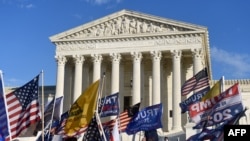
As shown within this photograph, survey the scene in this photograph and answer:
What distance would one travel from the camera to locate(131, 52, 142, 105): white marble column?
54250 mm

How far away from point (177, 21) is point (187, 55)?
524 cm

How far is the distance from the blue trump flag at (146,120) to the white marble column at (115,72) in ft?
96.6

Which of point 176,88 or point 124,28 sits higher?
point 124,28

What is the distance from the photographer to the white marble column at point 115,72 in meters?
55.4

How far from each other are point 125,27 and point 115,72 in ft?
21.1

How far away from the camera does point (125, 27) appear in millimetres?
57656

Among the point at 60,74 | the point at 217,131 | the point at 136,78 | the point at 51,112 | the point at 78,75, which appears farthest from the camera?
the point at 60,74

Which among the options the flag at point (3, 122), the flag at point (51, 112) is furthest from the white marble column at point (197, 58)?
the flag at point (3, 122)

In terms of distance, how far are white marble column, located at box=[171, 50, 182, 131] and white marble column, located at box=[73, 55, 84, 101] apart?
12643 millimetres

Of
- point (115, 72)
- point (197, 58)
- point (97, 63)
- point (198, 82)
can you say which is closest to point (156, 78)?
point (115, 72)

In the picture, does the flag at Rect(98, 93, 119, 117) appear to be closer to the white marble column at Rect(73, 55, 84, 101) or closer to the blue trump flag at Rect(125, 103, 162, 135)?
the blue trump flag at Rect(125, 103, 162, 135)

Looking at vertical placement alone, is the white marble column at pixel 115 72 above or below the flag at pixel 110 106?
above

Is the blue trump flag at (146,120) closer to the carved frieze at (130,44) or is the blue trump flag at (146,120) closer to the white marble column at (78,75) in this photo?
the carved frieze at (130,44)

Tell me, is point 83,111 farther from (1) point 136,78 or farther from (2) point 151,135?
(1) point 136,78
